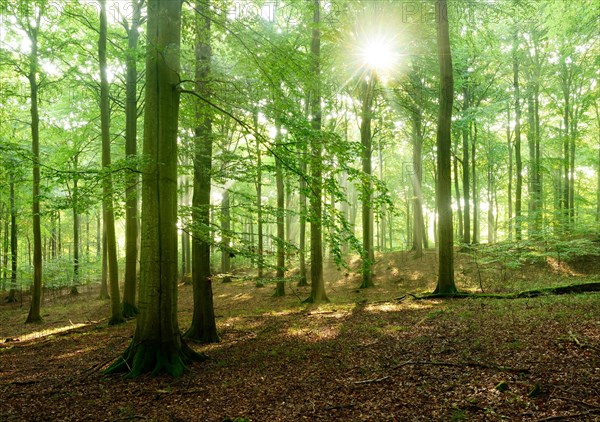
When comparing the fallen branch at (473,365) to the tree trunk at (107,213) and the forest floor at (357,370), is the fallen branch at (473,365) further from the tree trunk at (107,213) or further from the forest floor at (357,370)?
the tree trunk at (107,213)

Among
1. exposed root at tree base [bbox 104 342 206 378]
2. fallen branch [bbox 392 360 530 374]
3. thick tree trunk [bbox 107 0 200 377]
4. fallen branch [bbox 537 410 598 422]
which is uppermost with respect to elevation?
thick tree trunk [bbox 107 0 200 377]

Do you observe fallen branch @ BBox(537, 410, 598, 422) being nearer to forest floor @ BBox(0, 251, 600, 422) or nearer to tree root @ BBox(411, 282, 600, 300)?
forest floor @ BBox(0, 251, 600, 422)

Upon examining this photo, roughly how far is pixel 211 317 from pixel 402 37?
12.6 m

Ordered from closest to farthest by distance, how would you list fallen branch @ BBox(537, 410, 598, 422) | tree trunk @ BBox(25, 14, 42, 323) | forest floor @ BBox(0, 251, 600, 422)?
fallen branch @ BBox(537, 410, 598, 422) < forest floor @ BBox(0, 251, 600, 422) < tree trunk @ BBox(25, 14, 42, 323)

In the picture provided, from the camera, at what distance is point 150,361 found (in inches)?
252

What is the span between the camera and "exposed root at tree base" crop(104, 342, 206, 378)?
20.6 ft

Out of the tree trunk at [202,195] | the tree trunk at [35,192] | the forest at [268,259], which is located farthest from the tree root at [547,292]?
the tree trunk at [35,192]

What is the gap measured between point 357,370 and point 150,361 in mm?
3680

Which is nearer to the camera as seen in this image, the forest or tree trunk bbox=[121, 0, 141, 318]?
the forest

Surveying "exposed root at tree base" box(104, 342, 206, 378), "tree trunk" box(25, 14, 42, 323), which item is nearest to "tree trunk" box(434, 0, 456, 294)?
"exposed root at tree base" box(104, 342, 206, 378)

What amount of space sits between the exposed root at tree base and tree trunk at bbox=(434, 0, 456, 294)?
26.6 feet

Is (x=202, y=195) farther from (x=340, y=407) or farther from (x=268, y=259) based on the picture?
(x=340, y=407)

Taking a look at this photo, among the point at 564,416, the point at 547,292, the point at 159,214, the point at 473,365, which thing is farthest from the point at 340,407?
the point at 547,292

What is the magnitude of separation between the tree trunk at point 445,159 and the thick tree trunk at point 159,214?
8.13m
